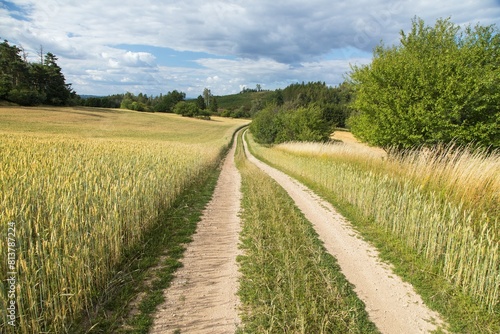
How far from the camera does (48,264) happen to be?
347 centimetres

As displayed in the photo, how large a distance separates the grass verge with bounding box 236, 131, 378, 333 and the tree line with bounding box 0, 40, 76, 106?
70.2 meters

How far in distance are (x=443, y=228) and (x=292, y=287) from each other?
141 inches

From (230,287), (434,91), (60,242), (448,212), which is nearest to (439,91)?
(434,91)

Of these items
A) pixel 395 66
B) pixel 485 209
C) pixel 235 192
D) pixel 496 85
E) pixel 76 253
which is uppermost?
pixel 395 66

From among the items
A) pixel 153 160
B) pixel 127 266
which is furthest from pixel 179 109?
pixel 127 266

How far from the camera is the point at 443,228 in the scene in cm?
564

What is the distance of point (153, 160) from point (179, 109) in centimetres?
9787

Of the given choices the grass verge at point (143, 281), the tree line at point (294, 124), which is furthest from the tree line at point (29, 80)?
the grass verge at point (143, 281)

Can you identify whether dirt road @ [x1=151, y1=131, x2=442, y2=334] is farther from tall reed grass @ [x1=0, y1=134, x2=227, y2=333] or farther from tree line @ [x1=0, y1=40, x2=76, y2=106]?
tree line @ [x1=0, y1=40, x2=76, y2=106]

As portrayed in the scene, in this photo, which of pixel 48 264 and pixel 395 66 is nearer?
pixel 48 264

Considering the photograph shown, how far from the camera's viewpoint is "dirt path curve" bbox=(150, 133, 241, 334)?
381 cm

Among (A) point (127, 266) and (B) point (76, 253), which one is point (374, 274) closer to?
(A) point (127, 266)

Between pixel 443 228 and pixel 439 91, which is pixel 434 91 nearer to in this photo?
pixel 439 91

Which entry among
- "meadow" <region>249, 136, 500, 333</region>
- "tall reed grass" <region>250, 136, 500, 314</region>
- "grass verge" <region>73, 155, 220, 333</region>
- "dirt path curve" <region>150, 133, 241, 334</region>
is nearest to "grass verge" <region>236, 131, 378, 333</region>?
"dirt path curve" <region>150, 133, 241, 334</region>
